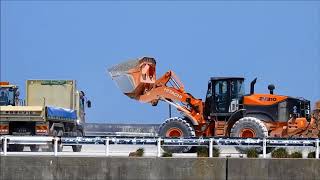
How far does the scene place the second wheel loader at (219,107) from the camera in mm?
24734

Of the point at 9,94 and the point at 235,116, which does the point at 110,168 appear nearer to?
the point at 235,116

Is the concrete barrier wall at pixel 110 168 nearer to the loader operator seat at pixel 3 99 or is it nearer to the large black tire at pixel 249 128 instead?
the large black tire at pixel 249 128

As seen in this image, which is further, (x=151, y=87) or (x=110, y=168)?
(x=151, y=87)

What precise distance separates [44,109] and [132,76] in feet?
13.6

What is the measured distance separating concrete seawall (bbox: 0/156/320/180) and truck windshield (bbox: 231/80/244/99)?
834 centimetres

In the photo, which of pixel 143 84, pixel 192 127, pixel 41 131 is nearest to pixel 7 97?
pixel 41 131

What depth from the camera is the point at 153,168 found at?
17922 millimetres

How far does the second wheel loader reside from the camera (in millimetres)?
24734

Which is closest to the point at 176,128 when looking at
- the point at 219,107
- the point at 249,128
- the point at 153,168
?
the point at 219,107

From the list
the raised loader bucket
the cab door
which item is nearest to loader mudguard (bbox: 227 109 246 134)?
the cab door

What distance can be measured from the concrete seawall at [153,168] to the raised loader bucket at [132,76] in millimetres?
8934

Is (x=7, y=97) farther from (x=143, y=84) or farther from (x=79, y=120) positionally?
(x=143, y=84)

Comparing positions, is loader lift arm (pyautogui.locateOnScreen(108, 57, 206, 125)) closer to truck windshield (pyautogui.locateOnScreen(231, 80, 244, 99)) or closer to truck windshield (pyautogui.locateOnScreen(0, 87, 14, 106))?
truck windshield (pyautogui.locateOnScreen(231, 80, 244, 99))

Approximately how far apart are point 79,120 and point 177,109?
7.43m
